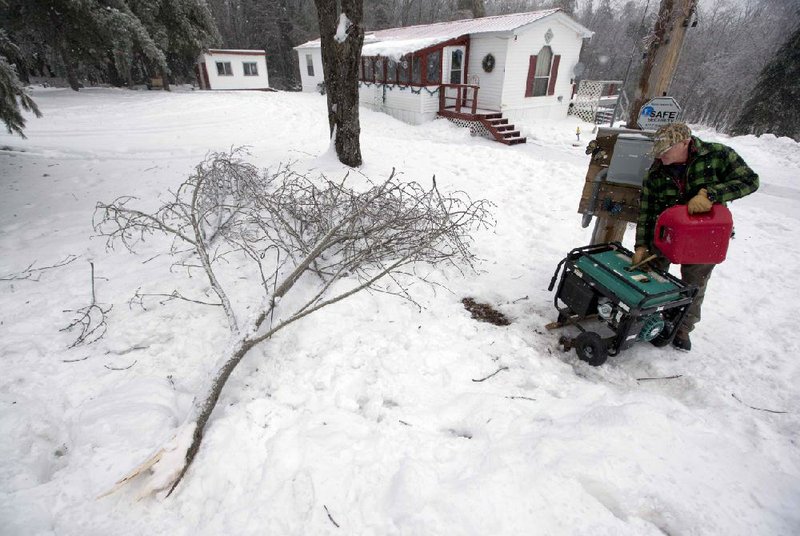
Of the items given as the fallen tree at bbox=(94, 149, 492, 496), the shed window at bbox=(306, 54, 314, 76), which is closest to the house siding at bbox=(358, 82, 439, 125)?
the shed window at bbox=(306, 54, 314, 76)

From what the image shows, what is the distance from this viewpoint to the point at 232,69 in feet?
84.1

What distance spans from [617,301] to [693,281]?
955mm

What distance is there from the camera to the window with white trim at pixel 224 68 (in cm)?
2514

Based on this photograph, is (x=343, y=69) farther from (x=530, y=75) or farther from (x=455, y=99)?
(x=530, y=75)

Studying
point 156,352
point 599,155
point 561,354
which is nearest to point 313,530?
point 156,352

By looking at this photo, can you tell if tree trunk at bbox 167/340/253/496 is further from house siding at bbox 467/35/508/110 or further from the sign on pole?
house siding at bbox 467/35/508/110

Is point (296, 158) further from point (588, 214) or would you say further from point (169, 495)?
point (169, 495)

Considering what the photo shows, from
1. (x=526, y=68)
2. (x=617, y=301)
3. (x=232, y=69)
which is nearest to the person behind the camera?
(x=617, y=301)

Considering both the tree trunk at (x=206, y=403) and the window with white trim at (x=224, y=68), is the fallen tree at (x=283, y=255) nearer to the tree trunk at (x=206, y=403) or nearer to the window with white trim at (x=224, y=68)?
the tree trunk at (x=206, y=403)

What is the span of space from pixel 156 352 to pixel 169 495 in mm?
1434

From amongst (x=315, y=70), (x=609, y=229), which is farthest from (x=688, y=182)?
(x=315, y=70)

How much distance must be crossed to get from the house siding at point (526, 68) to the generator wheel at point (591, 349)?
13832 mm

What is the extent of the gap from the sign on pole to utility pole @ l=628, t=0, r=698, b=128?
0.58 metres

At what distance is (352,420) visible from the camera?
8.59 feet
